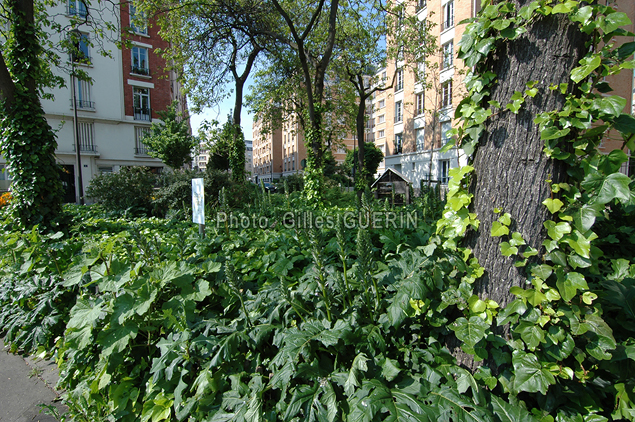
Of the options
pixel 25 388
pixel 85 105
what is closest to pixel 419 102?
pixel 85 105

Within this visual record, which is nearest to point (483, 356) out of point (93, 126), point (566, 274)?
point (566, 274)

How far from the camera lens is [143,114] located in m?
26.8

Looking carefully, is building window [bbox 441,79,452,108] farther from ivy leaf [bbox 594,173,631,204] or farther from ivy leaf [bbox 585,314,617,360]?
ivy leaf [bbox 585,314,617,360]

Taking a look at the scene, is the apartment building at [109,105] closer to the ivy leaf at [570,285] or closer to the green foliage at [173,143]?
the green foliage at [173,143]

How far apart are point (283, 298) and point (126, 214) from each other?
26.5 ft

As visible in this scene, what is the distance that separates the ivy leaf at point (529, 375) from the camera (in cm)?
147

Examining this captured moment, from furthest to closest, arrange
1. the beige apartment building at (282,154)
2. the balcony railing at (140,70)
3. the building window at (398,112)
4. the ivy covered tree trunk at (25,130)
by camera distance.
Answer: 1. the beige apartment building at (282,154)
2. the building window at (398,112)
3. the balcony railing at (140,70)
4. the ivy covered tree trunk at (25,130)

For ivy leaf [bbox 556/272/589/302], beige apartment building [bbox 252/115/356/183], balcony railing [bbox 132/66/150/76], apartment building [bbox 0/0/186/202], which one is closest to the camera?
ivy leaf [bbox 556/272/589/302]

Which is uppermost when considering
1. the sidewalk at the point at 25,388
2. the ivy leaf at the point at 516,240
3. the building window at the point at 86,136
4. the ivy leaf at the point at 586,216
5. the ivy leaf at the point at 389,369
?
the building window at the point at 86,136

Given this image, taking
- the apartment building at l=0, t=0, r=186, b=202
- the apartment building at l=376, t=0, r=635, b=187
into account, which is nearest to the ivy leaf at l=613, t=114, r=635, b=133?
the apartment building at l=376, t=0, r=635, b=187

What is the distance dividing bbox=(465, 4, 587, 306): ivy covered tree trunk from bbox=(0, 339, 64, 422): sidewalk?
336 centimetres

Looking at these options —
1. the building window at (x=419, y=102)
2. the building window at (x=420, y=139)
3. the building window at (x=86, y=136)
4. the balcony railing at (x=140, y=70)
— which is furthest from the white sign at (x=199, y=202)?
the building window at (x=419, y=102)

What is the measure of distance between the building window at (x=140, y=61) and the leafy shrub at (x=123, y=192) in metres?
21.2

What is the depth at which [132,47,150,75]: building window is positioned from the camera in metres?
26.2
